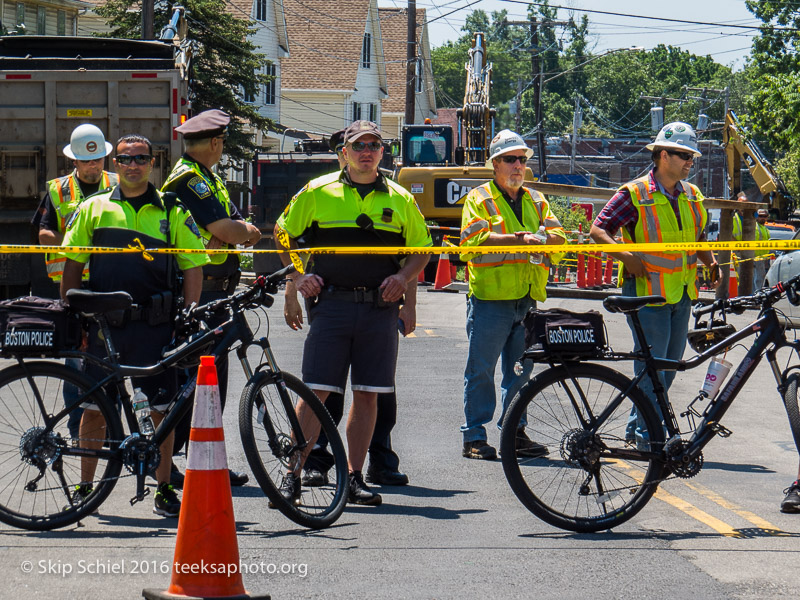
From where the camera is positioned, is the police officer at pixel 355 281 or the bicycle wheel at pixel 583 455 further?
the police officer at pixel 355 281

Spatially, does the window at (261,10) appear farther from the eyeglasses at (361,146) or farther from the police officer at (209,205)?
the eyeglasses at (361,146)

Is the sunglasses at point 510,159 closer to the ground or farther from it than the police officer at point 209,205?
farther from it

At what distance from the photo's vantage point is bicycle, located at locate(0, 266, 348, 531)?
6.48 meters

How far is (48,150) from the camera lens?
15.7 meters

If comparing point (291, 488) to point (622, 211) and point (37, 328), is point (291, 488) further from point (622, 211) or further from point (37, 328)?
point (622, 211)

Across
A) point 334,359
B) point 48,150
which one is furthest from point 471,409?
point 48,150

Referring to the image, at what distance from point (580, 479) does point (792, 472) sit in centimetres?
227

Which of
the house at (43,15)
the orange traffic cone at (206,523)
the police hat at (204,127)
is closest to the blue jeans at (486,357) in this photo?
the police hat at (204,127)

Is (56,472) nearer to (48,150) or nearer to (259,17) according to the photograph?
(48,150)

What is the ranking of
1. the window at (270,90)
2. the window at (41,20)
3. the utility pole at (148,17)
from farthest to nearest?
the window at (270,90)
the window at (41,20)
the utility pole at (148,17)

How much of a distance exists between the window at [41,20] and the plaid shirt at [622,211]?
1831 inches

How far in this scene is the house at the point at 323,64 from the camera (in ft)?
204

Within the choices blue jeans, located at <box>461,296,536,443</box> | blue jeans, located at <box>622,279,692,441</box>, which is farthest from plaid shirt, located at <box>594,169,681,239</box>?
blue jeans, located at <box>461,296,536,443</box>

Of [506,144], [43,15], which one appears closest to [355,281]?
[506,144]
